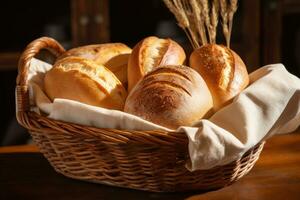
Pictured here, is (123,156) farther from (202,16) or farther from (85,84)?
(202,16)

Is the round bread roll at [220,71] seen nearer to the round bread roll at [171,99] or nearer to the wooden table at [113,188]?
the round bread roll at [171,99]

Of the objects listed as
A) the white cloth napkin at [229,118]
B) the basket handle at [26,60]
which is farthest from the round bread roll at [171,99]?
the basket handle at [26,60]

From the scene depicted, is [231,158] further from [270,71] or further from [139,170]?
[270,71]

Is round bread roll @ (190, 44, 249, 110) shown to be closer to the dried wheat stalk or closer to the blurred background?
the dried wheat stalk

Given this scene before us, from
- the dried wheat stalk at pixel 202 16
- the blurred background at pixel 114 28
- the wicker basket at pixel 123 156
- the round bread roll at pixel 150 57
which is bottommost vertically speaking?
the blurred background at pixel 114 28

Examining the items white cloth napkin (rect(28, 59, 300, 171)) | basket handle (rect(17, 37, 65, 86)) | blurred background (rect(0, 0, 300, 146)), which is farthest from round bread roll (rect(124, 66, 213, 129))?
blurred background (rect(0, 0, 300, 146))

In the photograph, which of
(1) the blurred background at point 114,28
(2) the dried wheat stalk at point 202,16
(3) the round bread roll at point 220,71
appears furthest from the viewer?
(1) the blurred background at point 114,28
